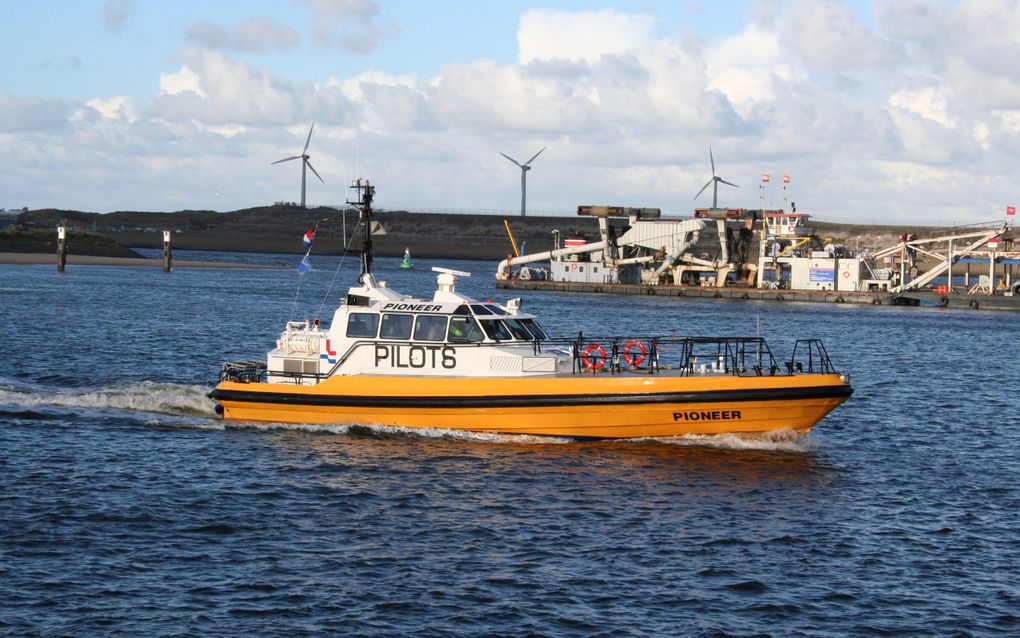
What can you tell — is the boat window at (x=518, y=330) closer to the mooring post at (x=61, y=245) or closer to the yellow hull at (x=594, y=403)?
the yellow hull at (x=594, y=403)

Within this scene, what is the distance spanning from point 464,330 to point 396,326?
1.63 meters

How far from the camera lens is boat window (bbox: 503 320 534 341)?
2623 cm

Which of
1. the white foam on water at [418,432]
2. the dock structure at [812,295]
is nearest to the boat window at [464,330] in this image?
the white foam on water at [418,432]

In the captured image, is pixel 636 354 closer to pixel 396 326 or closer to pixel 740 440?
pixel 740 440

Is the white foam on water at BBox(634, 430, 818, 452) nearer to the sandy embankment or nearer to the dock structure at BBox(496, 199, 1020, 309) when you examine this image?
the dock structure at BBox(496, 199, 1020, 309)

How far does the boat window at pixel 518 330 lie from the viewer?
2623 centimetres

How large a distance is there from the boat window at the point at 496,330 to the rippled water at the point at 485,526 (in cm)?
226

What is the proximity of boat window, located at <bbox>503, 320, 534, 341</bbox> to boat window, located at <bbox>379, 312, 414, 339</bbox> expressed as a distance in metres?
2.18

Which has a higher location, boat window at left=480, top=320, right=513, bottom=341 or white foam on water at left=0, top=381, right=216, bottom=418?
boat window at left=480, top=320, right=513, bottom=341

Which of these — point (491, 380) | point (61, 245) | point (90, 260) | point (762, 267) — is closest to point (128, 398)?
point (491, 380)

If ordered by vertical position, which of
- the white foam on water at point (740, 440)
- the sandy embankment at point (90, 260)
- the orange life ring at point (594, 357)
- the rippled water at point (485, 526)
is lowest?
the rippled water at point (485, 526)

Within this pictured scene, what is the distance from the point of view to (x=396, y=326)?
26516mm

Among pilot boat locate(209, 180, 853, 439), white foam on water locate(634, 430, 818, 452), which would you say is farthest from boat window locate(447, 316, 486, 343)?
white foam on water locate(634, 430, 818, 452)

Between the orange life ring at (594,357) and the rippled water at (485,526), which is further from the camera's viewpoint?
the orange life ring at (594,357)
